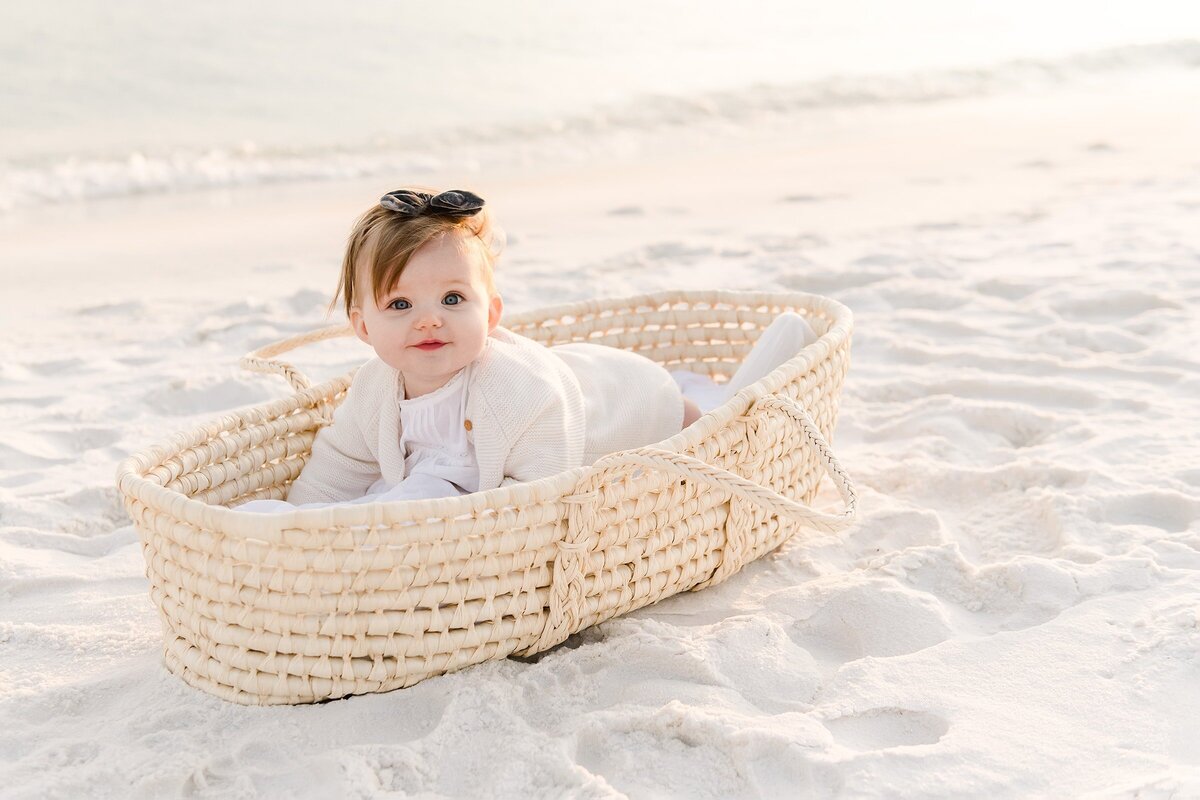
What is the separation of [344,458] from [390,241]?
0.46 meters

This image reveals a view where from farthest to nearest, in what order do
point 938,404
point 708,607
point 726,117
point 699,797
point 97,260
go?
point 726,117 < point 97,260 < point 938,404 < point 708,607 < point 699,797

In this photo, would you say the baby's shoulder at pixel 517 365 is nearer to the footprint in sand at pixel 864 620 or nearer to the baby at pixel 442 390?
the baby at pixel 442 390

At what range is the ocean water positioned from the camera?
20.8 ft

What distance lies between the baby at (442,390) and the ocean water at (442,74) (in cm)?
398

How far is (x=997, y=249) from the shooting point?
13.0 feet

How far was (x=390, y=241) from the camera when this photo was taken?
1.93 metres

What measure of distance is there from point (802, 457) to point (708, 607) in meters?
0.36

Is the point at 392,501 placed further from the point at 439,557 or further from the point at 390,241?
the point at 390,241

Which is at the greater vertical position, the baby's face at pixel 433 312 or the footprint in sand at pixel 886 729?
the baby's face at pixel 433 312

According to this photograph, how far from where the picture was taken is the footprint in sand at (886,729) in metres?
1.56

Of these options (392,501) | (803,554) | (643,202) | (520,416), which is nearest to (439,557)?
(392,501)

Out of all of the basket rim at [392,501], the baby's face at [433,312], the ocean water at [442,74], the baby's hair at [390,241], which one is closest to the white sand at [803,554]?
the basket rim at [392,501]

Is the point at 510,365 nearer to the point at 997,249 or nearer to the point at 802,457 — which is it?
the point at 802,457

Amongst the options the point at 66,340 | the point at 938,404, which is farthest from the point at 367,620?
the point at 66,340
